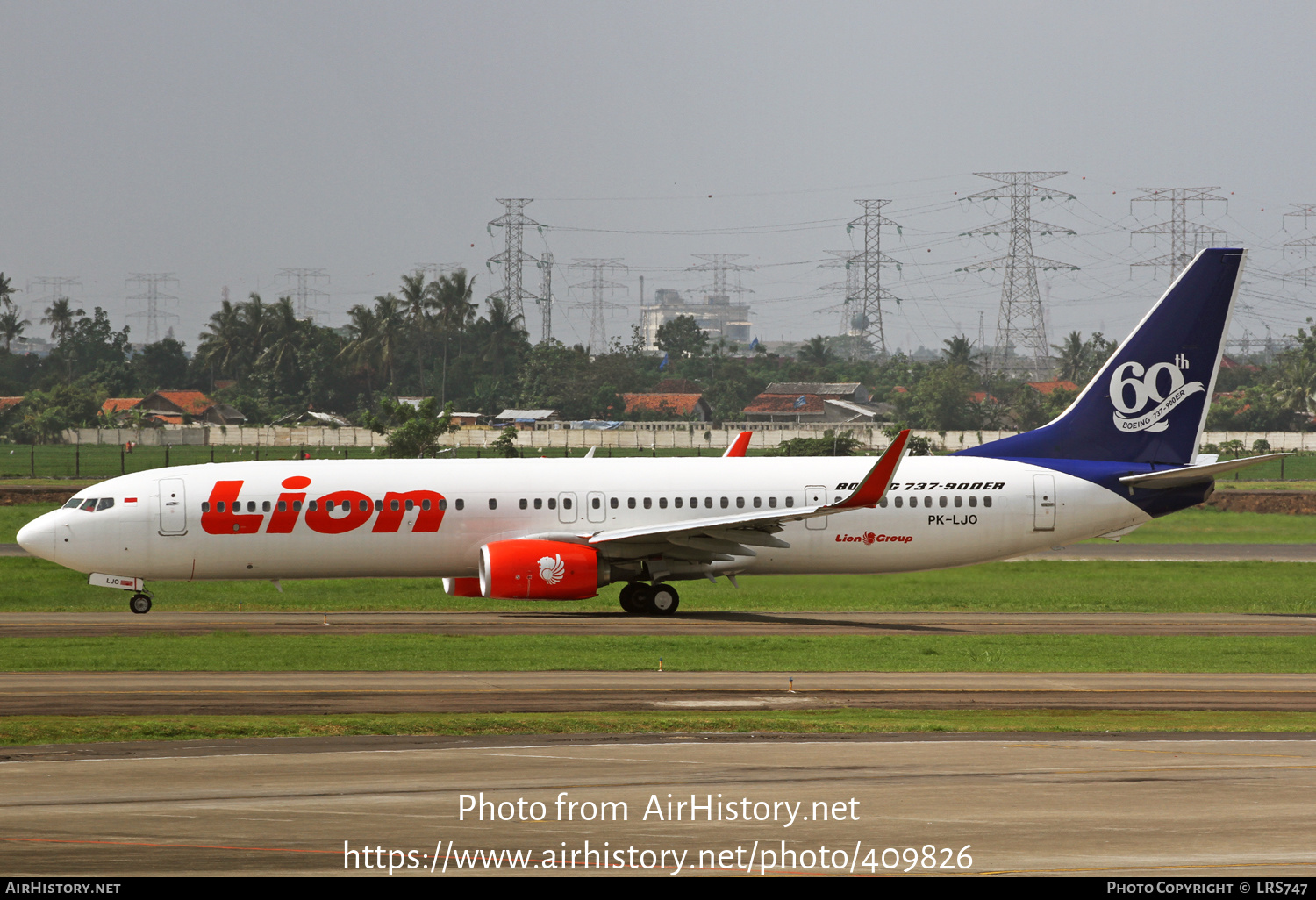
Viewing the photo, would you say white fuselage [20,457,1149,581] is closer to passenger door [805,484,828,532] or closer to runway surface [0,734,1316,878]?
passenger door [805,484,828,532]

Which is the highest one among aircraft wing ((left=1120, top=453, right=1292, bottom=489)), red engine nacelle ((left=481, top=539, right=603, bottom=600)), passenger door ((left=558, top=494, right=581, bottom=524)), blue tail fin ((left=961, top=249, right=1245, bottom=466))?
blue tail fin ((left=961, top=249, right=1245, bottom=466))

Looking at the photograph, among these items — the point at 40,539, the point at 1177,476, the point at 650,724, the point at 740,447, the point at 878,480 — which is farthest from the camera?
the point at 740,447

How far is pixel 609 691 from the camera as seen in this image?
23453 mm

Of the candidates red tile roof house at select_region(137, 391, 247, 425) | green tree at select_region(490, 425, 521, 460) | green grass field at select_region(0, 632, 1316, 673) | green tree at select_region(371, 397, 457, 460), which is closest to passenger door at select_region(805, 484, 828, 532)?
green grass field at select_region(0, 632, 1316, 673)

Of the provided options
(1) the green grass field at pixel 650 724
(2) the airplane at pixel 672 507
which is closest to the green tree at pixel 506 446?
(2) the airplane at pixel 672 507

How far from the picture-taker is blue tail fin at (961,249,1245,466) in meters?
38.1

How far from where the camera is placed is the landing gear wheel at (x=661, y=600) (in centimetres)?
3572

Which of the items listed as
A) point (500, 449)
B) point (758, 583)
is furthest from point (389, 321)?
point (758, 583)

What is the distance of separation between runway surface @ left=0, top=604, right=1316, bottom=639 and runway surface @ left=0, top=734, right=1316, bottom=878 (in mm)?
12766

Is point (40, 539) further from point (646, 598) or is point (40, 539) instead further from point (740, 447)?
point (740, 447)

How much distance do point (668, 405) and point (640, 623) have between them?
15697 centimetres

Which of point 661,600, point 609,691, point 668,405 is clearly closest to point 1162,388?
point 661,600
